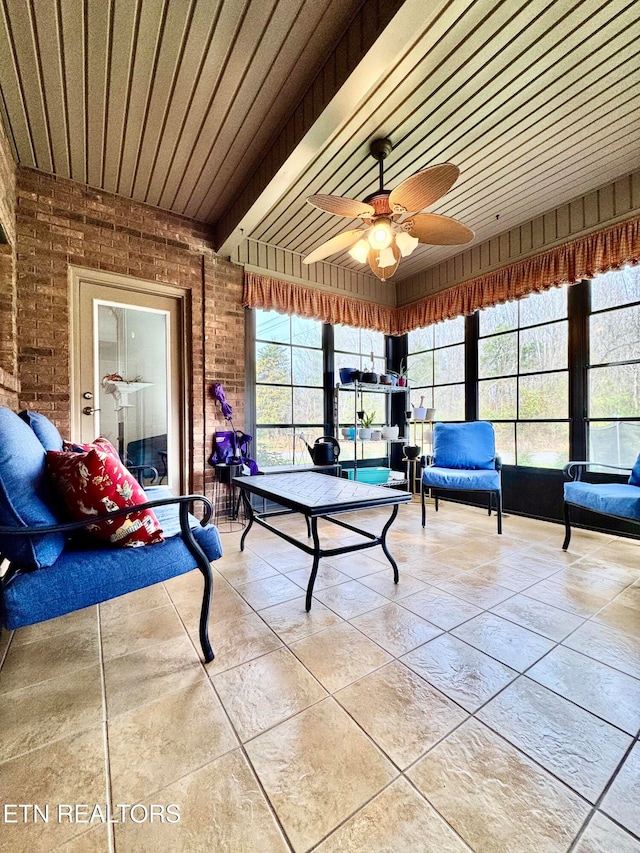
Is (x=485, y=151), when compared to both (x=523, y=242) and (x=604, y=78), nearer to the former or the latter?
(x=604, y=78)

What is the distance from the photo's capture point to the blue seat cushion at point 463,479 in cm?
302

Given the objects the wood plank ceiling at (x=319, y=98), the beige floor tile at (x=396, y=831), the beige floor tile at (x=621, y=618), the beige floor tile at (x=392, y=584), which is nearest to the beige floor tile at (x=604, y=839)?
the beige floor tile at (x=396, y=831)

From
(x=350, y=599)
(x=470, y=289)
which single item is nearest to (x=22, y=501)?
(x=350, y=599)

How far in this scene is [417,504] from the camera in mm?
4129

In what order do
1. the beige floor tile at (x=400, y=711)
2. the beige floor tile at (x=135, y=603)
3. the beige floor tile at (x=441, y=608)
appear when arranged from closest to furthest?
the beige floor tile at (x=400, y=711) → the beige floor tile at (x=441, y=608) → the beige floor tile at (x=135, y=603)

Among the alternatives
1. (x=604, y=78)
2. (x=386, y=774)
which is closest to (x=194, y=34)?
(x=604, y=78)

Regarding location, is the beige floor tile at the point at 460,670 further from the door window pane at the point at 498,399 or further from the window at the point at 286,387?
the door window pane at the point at 498,399

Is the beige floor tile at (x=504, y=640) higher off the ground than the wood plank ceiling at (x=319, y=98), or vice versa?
the wood plank ceiling at (x=319, y=98)

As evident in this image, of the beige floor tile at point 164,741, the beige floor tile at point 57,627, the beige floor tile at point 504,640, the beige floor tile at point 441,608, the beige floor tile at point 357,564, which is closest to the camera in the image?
the beige floor tile at point 164,741

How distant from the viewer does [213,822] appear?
808 millimetres

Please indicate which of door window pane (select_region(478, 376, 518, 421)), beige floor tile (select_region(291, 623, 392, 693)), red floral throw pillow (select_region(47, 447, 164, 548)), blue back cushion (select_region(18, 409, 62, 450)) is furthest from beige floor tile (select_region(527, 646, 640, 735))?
door window pane (select_region(478, 376, 518, 421))

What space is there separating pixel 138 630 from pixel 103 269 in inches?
113

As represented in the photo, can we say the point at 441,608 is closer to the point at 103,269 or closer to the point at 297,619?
the point at 297,619

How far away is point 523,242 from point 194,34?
3.19m
